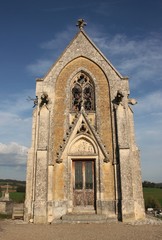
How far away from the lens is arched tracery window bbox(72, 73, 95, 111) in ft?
47.9

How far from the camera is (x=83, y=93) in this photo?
14.9 metres

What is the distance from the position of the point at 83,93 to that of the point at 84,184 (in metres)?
5.72

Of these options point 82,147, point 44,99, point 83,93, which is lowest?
point 82,147

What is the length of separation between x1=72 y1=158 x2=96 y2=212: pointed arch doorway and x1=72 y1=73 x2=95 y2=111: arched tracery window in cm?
346

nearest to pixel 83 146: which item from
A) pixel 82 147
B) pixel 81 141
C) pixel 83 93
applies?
pixel 82 147

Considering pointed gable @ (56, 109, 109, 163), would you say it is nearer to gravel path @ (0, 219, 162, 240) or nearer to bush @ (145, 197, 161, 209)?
gravel path @ (0, 219, 162, 240)

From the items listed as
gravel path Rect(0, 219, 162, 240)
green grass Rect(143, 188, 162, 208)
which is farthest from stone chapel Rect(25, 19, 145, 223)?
green grass Rect(143, 188, 162, 208)

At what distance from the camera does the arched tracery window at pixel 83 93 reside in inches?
575

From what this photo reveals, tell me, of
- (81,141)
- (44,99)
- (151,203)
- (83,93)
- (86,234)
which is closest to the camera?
(86,234)

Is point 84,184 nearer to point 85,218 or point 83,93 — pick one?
point 85,218

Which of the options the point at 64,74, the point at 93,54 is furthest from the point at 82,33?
the point at 64,74

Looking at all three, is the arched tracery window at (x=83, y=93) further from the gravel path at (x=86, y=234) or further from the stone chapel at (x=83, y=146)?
the gravel path at (x=86, y=234)

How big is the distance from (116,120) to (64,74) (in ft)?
15.3

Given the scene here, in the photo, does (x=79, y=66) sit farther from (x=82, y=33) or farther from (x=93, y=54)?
(x=82, y=33)
